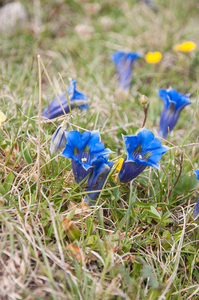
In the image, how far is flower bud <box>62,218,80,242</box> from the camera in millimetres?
1612

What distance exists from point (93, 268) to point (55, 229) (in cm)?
34

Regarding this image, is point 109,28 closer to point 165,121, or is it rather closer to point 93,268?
point 165,121

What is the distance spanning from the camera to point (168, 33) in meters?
4.30

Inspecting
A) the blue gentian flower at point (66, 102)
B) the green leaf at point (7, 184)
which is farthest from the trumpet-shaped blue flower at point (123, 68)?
the green leaf at point (7, 184)

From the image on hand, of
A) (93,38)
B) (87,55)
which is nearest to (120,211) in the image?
(87,55)

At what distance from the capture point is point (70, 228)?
1.62 metres

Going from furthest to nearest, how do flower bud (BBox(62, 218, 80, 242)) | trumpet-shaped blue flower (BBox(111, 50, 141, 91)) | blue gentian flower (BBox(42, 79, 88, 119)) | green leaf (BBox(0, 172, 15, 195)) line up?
trumpet-shaped blue flower (BBox(111, 50, 141, 91)) < blue gentian flower (BBox(42, 79, 88, 119)) < green leaf (BBox(0, 172, 15, 195)) < flower bud (BBox(62, 218, 80, 242))

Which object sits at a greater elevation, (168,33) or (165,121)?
(168,33)

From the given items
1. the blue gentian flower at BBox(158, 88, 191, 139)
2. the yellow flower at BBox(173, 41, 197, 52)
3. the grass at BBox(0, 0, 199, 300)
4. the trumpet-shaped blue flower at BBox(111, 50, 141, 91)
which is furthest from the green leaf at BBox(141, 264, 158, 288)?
the yellow flower at BBox(173, 41, 197, 52)

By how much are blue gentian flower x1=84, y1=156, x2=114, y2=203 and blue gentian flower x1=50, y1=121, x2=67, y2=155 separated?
33 cm

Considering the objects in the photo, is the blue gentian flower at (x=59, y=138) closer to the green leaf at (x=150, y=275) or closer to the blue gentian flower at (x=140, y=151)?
the blue gentian flower at (x=140, y=151)

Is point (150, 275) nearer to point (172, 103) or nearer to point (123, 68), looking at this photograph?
point (172, 103)

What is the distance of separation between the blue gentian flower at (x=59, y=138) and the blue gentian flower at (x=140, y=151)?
431 mm

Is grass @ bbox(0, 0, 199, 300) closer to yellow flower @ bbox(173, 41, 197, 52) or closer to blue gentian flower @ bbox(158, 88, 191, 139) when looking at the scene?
blue gentian flower @ bbox(158, 88, 191, 139)
